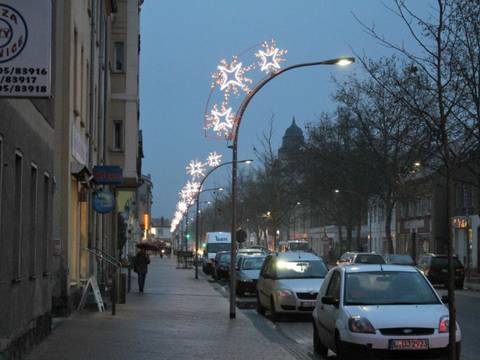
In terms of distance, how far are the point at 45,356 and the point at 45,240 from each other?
2.83 metres

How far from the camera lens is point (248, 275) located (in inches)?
1241

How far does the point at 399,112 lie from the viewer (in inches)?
2032

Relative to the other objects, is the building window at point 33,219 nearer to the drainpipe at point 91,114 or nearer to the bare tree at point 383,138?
the drainpipe at point 91,114

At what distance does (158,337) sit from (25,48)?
9.38 meters

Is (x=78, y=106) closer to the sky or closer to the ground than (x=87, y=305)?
closer to the sky

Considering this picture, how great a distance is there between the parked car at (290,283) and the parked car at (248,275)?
691 centimetres

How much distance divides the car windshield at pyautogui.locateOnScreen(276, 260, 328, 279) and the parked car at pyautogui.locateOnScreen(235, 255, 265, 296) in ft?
27.0

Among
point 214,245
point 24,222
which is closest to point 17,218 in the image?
point 24,222

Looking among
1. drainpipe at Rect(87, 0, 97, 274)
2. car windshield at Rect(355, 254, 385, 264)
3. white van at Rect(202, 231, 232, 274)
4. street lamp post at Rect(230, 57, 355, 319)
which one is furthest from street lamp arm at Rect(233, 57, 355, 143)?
white van at Rect(202, 231, 232, 274)

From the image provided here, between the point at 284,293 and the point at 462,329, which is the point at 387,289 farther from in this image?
the point at 284,293

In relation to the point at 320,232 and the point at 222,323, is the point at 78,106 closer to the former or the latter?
the point at 222,323

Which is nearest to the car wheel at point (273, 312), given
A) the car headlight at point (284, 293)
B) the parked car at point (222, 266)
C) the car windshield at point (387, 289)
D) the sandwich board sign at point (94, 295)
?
the car headlight at point (284, 293)

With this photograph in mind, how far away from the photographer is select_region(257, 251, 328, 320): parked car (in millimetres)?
21188

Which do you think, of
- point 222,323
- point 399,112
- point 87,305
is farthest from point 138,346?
point 399,112
